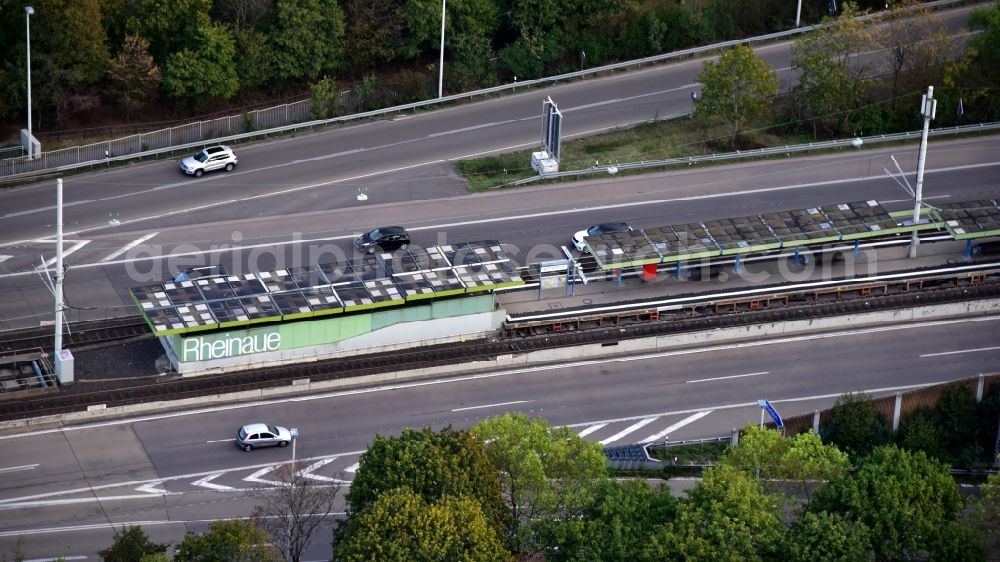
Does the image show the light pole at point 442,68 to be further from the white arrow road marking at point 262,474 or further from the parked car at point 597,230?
the white arrow road marking at point 262,474

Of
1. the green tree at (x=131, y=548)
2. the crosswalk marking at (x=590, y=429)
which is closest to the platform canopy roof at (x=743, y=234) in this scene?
the crosswalk marking at (x=590, y=429)

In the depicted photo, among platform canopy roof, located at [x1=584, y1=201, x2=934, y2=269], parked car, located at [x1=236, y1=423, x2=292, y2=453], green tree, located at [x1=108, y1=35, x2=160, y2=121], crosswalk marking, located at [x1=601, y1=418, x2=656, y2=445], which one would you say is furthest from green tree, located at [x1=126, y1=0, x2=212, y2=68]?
crosswalk marking, located at [x1=601, y1=418, x2=656, y2=445]

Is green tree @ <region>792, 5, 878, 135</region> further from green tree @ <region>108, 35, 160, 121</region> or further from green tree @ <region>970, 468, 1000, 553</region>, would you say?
green tree @ <region>970, 468, 1000, 553</region>

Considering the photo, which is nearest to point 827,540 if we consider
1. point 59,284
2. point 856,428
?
point 856,428

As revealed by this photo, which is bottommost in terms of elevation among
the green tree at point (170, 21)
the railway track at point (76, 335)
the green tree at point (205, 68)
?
the railway track at point (76, 335)

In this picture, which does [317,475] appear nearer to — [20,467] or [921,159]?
[20,467]
